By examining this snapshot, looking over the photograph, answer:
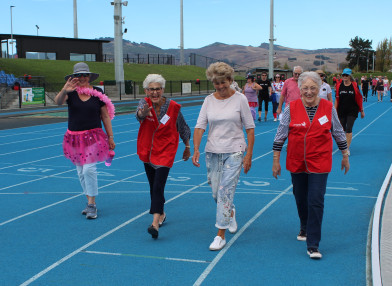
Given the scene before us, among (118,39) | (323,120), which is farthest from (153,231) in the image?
(118,39)

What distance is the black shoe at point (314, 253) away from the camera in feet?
16.6

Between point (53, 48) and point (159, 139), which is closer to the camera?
point (159, 139)

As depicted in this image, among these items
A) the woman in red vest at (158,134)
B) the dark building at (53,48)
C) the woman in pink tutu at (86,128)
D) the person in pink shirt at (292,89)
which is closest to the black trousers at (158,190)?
the woman in red vest at (158,134)

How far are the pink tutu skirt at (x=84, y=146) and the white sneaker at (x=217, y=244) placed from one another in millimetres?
2165

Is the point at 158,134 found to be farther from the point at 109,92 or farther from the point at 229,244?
the point at 109,92

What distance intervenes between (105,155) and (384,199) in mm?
3711

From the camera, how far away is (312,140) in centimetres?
514

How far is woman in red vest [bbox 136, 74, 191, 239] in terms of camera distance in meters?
5.95

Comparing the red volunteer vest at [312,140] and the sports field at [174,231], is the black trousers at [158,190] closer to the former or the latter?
the sports field at [174,231]

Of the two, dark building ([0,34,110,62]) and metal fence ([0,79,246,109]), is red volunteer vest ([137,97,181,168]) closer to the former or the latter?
metal fence ([0,79,246,109])

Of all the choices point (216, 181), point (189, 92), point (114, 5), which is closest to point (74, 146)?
point (216, 181)

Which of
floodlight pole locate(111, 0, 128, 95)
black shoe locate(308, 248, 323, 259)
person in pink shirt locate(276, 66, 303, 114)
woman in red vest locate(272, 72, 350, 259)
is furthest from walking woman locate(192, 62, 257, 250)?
floodlight pole locate(111, 0, 128, 95)

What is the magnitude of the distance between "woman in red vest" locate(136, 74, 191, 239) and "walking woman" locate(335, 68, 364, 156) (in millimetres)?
6536

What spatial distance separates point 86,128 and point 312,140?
9.74 ft
